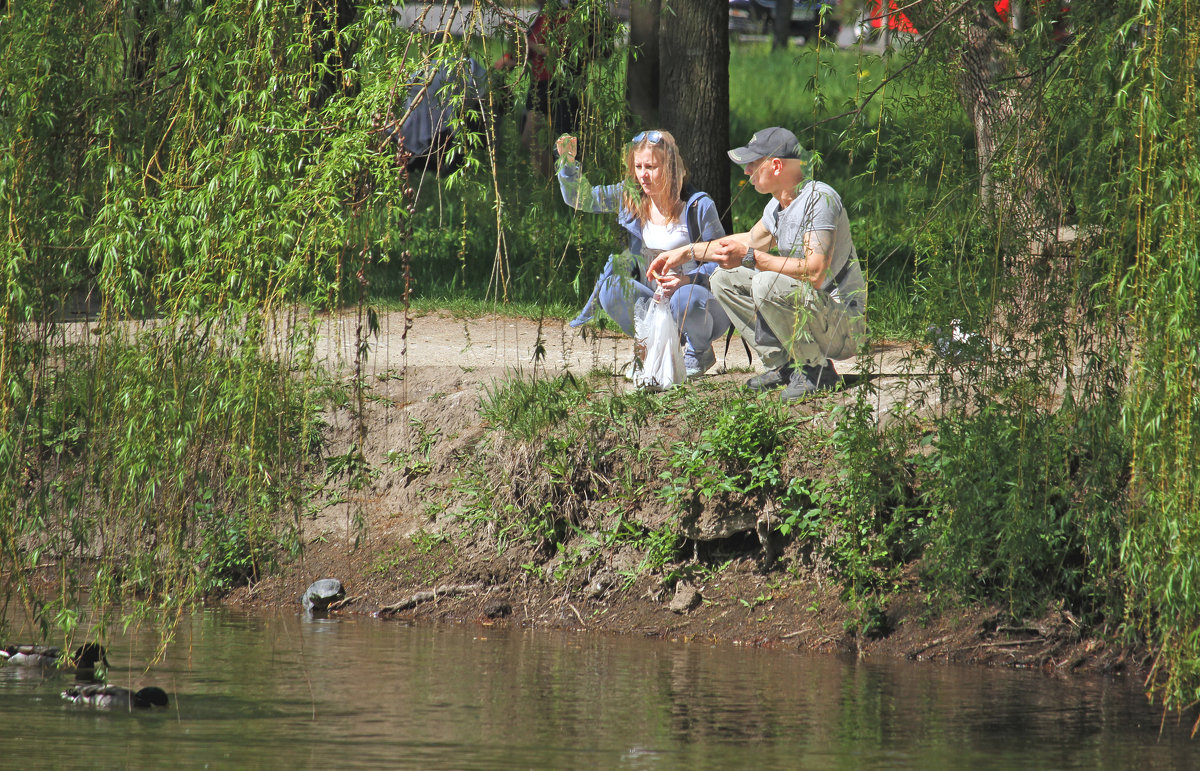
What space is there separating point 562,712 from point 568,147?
7.75ft

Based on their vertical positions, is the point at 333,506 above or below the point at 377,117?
below

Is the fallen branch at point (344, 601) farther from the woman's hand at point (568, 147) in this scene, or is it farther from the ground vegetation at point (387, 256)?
the woman's hand at point (568, 147)

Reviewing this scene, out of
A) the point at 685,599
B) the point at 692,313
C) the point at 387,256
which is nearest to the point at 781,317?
the point at 692,313

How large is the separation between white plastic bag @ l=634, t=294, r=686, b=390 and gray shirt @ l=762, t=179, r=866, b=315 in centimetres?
83

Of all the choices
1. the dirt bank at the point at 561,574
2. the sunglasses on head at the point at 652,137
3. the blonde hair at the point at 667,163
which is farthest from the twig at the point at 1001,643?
the sunglasses on head at the point at 652,137

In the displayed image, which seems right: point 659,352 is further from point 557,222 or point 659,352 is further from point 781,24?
point 781,24

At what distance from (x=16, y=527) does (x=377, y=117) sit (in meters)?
2.04

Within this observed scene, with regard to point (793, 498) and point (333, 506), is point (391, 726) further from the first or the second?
point (333, 506)

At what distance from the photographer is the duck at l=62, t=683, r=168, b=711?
6.26 meters

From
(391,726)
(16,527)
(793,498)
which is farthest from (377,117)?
(793,498)

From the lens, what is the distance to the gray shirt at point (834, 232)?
24.2 ft

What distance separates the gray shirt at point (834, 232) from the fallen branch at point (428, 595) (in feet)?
8.51

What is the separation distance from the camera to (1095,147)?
5.26 metres

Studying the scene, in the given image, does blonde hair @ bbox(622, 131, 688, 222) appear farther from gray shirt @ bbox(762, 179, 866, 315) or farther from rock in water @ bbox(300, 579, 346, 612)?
rock in water @ bbox(300, 579, 346, 612)
